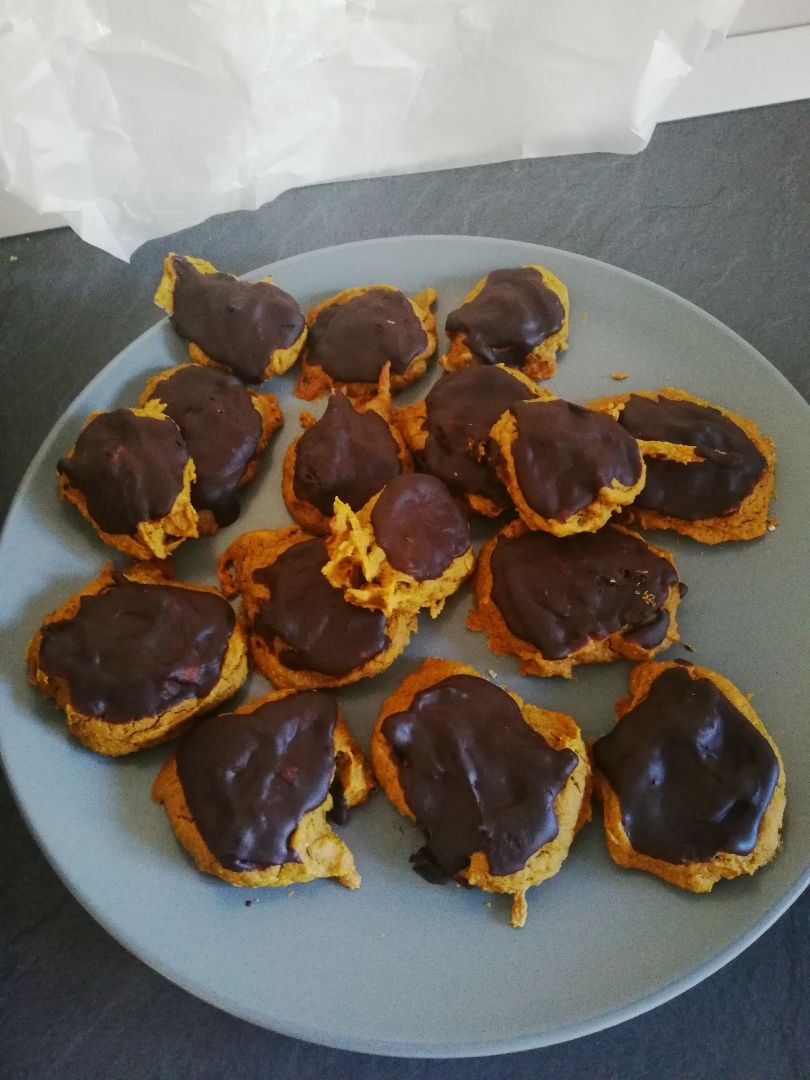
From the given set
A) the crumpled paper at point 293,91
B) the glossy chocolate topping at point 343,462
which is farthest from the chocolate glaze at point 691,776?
the crumpled paper at point 293,91

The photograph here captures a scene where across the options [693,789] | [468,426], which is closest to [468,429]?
[468,426]

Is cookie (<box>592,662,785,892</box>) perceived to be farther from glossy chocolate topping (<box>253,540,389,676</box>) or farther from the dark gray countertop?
the dark gray countertop

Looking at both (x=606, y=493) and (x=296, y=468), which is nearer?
(x=606, y=493)

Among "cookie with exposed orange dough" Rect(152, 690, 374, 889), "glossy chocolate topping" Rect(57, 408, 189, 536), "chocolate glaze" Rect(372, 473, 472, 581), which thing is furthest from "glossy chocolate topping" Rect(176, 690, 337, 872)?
"glossy chocolate topping" Rect(57, 408, 189, 536)

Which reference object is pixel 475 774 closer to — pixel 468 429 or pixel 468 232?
pixel 468 429

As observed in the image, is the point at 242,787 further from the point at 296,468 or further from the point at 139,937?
the point at 296,468

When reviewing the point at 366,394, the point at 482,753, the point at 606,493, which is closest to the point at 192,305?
the point at 366,394

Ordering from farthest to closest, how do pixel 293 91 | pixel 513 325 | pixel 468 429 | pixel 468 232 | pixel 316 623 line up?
pixel 468 232, pixel 293 91, pixel 513 325, pixel 468 429, pixel 316 623
